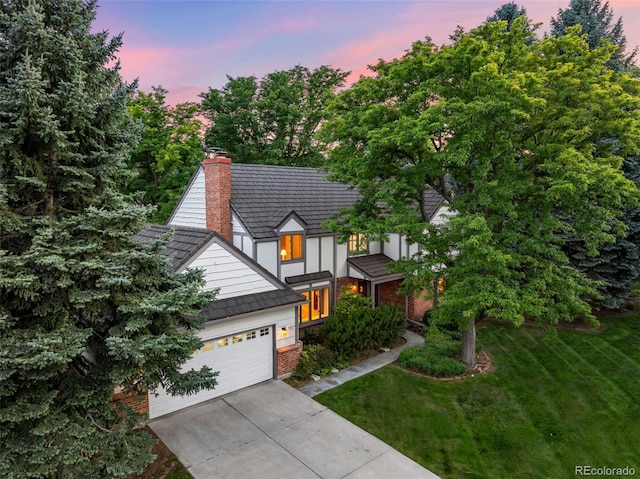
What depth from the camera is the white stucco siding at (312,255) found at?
52.4 ft

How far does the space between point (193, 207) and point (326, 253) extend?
6.18 m

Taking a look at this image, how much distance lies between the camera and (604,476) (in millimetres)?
8344

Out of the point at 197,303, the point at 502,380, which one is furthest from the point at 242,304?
the point at 502,380

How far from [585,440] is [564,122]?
850 cm

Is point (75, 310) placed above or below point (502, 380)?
above

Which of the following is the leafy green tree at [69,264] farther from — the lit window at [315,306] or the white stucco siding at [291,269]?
the lit window at [315,306]

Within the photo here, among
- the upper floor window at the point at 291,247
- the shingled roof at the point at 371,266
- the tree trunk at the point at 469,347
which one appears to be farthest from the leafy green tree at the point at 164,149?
the tree trunk at the point at 469,347

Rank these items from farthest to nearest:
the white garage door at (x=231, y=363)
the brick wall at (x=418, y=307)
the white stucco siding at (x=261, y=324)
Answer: the brick wall at (x=418, y=307), the white stucco siding at (x=261, y=324), the white garage door at (x=231, y=363)

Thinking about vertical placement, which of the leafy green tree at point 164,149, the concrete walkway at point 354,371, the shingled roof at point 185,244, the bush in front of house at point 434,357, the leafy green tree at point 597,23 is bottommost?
the concrete walkway at point 354,371

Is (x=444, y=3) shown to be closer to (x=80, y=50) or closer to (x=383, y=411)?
(x=80, y=50)

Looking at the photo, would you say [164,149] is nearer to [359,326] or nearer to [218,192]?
[218,192]

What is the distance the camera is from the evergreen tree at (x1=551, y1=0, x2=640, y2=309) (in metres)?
17.5

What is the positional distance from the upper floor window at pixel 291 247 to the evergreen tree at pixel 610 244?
12324 millimetres

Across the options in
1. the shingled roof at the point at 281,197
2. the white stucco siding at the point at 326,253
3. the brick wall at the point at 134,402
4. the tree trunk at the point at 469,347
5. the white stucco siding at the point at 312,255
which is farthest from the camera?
the white stucco siding at the point at 326,253
